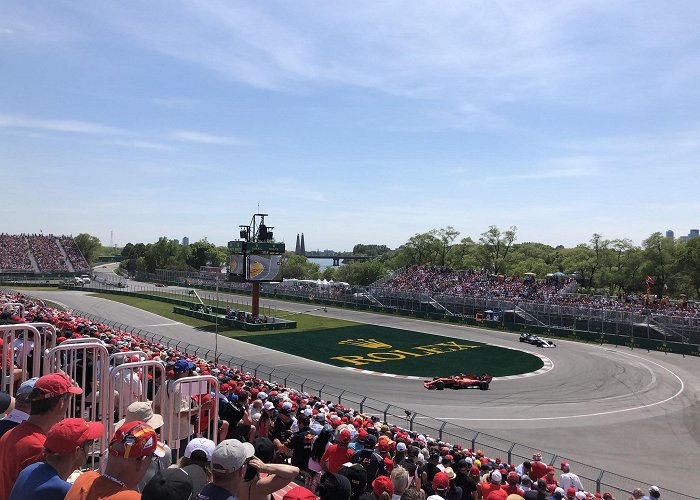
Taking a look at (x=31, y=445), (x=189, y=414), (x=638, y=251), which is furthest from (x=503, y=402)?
(x=638, y=251)

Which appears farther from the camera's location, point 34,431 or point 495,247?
point 495,247

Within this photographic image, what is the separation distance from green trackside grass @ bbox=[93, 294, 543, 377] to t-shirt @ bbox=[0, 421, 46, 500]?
1128 inches

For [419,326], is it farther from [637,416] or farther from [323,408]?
[323,408]

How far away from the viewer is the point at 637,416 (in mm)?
24547

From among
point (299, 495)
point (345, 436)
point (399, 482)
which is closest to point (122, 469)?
point (299, 495)

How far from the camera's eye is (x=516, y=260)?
4333 inches

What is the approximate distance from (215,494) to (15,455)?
6.52ft

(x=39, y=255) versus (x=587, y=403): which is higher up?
(x=39, y=255)

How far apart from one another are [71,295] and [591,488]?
71248 mm

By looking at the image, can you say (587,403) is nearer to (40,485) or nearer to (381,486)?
(381,486)

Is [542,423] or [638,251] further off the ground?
[638,251]

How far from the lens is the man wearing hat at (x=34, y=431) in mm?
4684

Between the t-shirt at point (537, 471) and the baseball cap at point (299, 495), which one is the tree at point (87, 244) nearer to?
the t-shirt at point (537, 471)

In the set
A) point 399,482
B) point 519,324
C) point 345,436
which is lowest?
point 519,324
